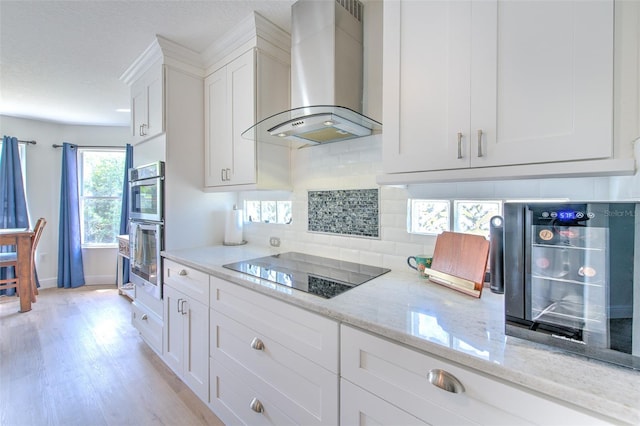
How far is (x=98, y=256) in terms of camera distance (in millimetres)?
4535

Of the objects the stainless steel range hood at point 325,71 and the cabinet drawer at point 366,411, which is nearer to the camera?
the cabinet drawer at point 366,411

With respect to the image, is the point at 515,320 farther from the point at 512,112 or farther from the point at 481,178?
the point at 512,112

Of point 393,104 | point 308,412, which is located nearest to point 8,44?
point 393,104

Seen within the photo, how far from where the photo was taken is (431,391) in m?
0.80

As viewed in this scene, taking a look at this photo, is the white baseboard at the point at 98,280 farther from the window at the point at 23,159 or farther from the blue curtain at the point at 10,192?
the window at the point at 23,159

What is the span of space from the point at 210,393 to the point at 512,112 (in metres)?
2.06

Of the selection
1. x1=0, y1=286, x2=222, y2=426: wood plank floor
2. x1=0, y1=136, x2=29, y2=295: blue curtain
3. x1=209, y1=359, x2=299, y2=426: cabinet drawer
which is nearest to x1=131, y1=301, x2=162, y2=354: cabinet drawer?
x1=0, y1=286, x2=222, y2=426: wood plank floor

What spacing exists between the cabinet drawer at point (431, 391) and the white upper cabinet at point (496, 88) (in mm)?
652

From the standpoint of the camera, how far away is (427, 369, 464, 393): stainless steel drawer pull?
747mm

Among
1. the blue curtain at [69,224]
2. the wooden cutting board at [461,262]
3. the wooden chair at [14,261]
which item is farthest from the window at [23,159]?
the wooden cutting board at [461,262]

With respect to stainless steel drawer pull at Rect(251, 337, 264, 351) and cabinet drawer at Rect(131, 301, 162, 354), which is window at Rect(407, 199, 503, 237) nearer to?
stainless steel drawer pull at Rect(251, 337, 264, 351)

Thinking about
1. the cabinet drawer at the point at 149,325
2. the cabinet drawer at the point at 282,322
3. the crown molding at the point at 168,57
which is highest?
the crown molding at the point at 168,57

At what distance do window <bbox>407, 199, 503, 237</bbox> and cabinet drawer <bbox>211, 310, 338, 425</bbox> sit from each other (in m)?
0.87

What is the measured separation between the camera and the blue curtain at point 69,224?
13.7 ft
